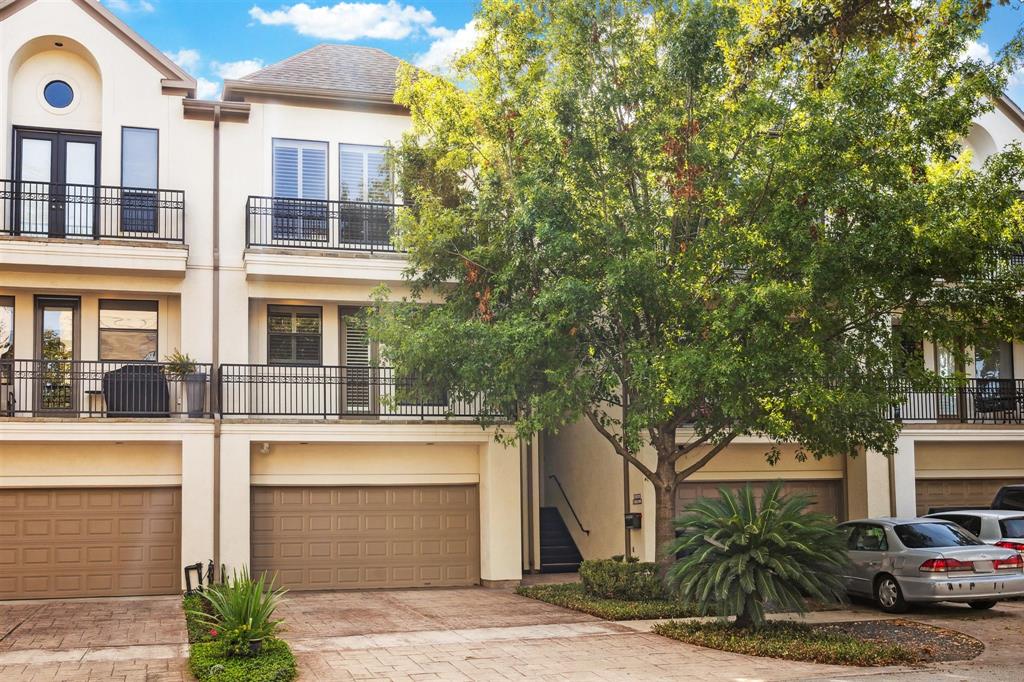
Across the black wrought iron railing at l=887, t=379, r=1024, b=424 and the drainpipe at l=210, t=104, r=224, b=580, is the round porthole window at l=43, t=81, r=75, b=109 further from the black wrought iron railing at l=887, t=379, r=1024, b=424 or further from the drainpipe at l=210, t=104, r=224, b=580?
the black wrought iron railing at l=887, t=379, r=1024, b=424

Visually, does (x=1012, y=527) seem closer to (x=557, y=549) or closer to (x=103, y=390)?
(x=557, y=549)

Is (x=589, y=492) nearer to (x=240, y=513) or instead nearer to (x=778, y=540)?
(x=240, y=513)

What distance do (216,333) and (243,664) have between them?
33.5 feet

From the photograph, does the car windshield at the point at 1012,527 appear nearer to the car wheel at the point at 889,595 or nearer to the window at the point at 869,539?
the window at the point at 869,539

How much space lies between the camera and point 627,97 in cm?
1700

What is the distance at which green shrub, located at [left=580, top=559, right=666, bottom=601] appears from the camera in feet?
56.0

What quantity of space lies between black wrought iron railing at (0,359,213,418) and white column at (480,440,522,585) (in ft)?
18.4

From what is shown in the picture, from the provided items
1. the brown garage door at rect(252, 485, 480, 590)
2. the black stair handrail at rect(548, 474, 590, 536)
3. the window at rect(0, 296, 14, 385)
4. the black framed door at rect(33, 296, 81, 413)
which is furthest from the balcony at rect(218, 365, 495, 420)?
the black stair handrail at rect(548, 474, 590, 536)

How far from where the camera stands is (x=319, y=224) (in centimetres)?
2127

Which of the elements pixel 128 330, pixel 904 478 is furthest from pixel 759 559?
pixel 128 330

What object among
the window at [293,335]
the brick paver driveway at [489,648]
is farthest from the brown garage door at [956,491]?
the window at [293,335]

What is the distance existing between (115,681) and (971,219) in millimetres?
12427

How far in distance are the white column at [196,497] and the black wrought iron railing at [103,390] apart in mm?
622

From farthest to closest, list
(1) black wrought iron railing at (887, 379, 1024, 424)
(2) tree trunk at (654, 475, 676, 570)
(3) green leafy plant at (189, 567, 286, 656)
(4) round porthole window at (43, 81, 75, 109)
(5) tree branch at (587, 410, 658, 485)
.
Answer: (1) black wrought iron railing at (887, 379, 1024, 424), (4) round porthole window at (43, 81, 75, 109), (5) tree branch at (587, 410, 658, 485), (2) tree trunk at (654, 475, 676, 570), (3) green leafy plant at (189, 567, 286, 656)
